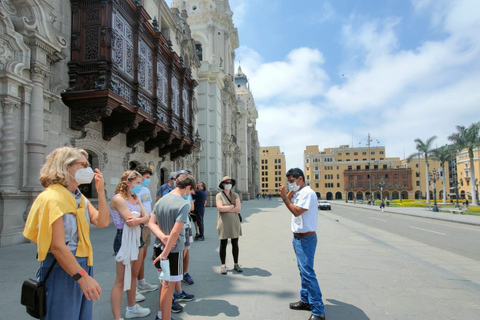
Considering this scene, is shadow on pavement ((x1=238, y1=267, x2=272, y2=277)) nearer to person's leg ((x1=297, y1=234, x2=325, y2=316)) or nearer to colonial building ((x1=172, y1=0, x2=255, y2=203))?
person's leg ((x1=297, y1=234, x2=325, y2=316))

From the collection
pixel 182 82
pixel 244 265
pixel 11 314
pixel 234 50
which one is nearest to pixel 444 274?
pixel 244 265

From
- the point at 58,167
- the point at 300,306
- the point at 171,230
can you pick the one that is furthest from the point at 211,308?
the point at 58,167

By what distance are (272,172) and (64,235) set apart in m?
117

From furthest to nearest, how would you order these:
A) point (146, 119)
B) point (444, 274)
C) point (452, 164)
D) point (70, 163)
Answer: point (452, 164)
point (146, 119)
point (444, 274)
point (70, 163)

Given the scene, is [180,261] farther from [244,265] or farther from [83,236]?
[244,265]

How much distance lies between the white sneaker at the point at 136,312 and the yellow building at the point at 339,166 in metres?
91.9

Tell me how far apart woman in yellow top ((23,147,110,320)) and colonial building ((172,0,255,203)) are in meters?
25.0

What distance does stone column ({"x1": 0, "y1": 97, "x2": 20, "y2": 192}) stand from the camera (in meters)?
7.70

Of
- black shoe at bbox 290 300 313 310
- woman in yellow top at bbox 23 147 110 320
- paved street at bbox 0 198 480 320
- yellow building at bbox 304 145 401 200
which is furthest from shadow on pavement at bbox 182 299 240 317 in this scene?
yellow building at bbox 304 145 401 200

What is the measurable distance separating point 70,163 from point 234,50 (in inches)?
1656

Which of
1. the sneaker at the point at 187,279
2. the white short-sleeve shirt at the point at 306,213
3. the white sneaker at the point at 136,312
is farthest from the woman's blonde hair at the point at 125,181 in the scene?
the white short-sleeve shirt at the point at 306,213

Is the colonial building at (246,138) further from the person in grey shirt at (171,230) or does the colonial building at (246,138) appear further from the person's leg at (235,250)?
the person in grey shirt at (171,230)

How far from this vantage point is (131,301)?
3627 mm

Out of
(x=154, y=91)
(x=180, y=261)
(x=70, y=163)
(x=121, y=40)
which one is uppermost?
(x=121, y=40)
